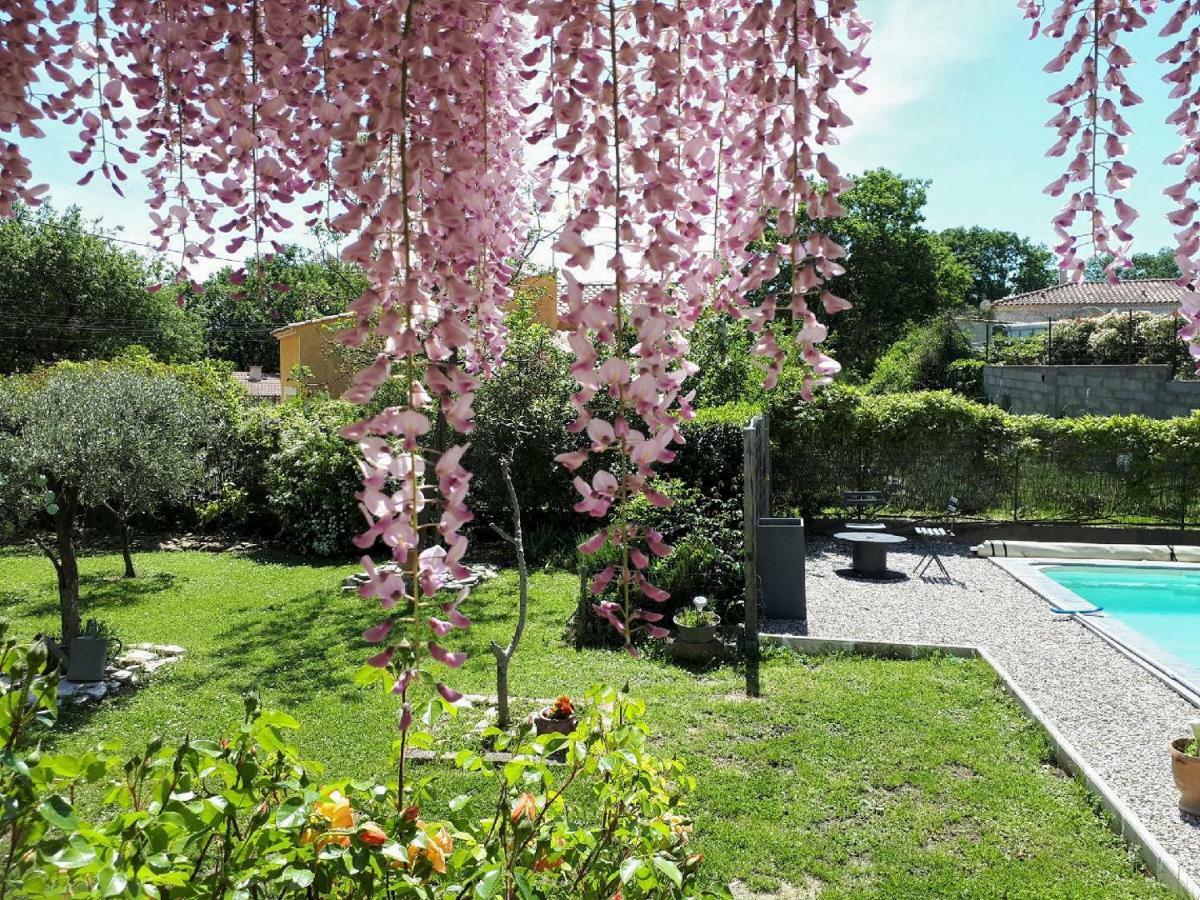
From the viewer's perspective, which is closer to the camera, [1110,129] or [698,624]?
[1110,129]

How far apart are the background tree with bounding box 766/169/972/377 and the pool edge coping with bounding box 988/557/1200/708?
2044 centimetres

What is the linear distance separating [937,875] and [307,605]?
6.57 m

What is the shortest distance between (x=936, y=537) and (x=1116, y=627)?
386cm

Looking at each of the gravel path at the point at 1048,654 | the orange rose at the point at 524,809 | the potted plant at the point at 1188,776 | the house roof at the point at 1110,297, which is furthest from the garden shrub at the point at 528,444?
the house roof at the point at 1110,297

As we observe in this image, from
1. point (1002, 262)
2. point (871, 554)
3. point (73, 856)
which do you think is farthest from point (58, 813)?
point (1002, 262)

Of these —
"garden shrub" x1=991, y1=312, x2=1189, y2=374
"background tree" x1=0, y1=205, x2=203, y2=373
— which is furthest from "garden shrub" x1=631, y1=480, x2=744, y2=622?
"background tree" x1=0, y1=205, x2=203, y2=373

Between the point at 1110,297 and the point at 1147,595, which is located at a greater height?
the point at 1110,297

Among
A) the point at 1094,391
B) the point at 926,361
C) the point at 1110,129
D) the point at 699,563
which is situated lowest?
the point at 699,563

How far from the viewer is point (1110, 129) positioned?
1.42 meters

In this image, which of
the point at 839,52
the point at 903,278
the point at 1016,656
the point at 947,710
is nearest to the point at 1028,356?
the point at 903,278

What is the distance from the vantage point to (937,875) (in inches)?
132

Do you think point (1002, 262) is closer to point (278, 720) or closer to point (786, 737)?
point (786, 737)

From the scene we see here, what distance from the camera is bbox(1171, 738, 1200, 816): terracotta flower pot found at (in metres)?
3.81

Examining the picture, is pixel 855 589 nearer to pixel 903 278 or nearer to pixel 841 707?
pixel 841 707
